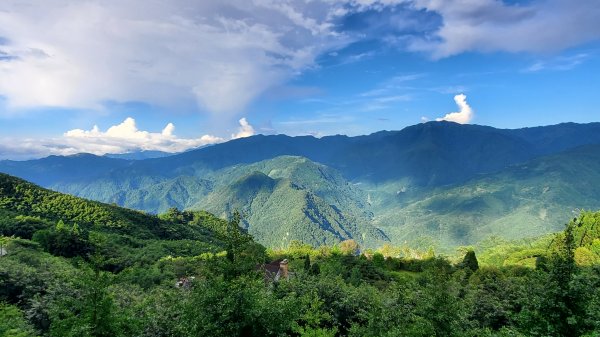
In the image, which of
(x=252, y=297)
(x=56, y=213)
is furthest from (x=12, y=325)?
(x=56, y=213)

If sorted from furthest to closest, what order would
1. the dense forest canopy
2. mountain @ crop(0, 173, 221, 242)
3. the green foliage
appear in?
mountain @ crop(0, 173, 221, 242) < the green foliage < the dense forest canopy

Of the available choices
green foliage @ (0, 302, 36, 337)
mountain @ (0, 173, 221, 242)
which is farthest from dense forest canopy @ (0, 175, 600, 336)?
mountain @ (0, 173, 221, 242)

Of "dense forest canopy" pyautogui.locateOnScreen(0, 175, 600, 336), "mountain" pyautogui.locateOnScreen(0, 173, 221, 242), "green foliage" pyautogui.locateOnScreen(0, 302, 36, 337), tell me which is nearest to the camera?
"dense forest canopy" pyautogui.locateOnScreen(0, 175, 600, 336)

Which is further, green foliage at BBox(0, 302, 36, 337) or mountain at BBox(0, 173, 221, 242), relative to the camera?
mountain at BBox(0, 173, 221, 242)

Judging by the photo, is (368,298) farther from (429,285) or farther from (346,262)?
(346,262)

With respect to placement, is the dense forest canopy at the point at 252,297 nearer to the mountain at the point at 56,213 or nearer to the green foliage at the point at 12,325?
the green foliage at the point at 12,325

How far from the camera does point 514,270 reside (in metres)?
64.9

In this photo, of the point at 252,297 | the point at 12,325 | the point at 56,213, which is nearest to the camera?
the point at 252,297

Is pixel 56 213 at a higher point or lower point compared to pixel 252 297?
lower

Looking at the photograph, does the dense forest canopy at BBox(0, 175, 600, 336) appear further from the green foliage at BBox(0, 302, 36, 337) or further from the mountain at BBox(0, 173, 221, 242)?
the mountain at BBox(0, 173, 221, 242)

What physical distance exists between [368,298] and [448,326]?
65.7 feet

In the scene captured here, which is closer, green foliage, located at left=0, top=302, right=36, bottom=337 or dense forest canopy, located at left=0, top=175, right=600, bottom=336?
dense forest canopy, located at left=0, top=175, right=600, bottom=336

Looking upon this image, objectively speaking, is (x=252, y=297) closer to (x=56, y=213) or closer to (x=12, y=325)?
(x=12, y=325)

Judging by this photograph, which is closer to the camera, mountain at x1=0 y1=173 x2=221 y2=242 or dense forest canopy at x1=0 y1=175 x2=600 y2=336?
dense forest canopy at x1=0 y1=175 x2=600 y2=336
